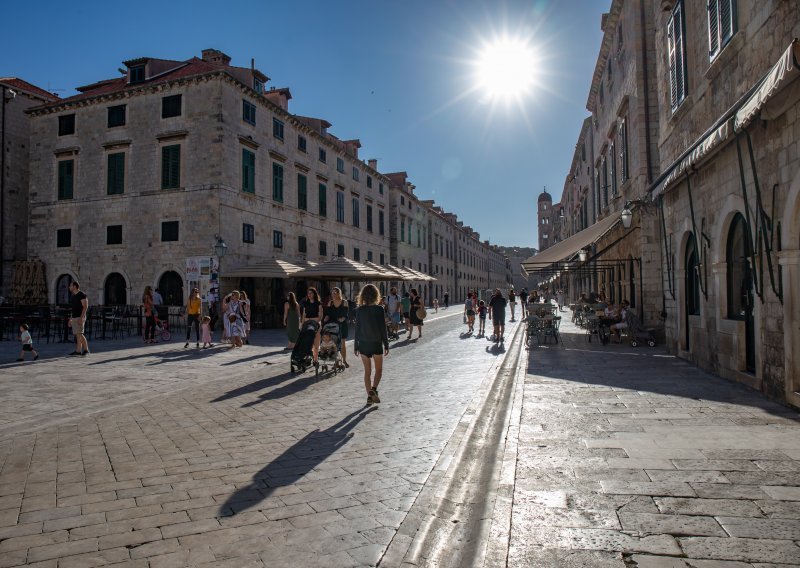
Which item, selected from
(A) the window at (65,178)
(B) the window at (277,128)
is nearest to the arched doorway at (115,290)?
(A) the window at (65,178)

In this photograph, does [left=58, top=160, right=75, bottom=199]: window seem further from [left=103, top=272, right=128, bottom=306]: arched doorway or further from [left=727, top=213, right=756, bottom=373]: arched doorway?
[left=727, top=213, right=756, bottom=373]: arched doorway

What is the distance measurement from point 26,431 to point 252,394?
2.77 metres

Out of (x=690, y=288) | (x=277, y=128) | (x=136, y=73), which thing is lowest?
(x=690, y=288)

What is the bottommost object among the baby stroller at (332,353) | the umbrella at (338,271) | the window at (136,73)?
the baby stroller at (332,353)

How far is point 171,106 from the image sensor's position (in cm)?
2280

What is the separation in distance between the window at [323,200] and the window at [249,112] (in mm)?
6652

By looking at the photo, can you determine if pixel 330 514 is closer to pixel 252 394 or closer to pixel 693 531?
pixel 693 531

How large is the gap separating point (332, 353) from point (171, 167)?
17.1 meters

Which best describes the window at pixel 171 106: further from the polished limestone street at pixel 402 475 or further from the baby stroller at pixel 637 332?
the baby stroller at pixel 637 332

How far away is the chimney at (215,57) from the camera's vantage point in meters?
25.2

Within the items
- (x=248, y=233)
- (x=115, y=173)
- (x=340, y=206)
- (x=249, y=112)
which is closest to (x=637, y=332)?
(x=248, y=233)

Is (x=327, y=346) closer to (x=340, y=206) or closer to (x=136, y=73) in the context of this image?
(x=136, y=73)

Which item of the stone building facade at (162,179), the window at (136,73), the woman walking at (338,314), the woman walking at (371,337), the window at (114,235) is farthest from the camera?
the window at (136,73)

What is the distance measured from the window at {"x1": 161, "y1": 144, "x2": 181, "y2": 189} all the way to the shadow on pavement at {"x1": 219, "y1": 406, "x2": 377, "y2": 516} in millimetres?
19912
